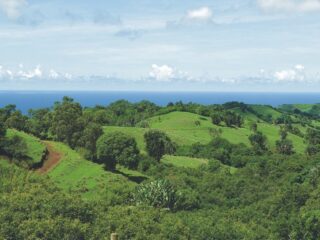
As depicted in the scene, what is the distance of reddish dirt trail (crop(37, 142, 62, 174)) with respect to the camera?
9712cm

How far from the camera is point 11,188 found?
7188cm

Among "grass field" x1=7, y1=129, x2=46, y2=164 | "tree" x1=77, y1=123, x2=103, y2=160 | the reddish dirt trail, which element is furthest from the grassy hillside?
"grass field" x1=7, y1=129, x2=46, y2=164

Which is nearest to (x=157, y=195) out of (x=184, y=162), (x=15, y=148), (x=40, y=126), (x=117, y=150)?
(x=117, y=150)

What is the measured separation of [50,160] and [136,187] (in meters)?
24.7

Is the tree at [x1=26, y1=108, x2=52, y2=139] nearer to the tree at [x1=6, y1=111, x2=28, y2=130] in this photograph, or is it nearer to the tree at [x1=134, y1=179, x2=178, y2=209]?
the tree at [x1=6, y1=111, x2=28, y2=130]

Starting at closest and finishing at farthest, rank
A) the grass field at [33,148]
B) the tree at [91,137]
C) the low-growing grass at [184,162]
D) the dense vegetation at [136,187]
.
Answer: the dense vegetation at [136,187] < the grass field at [33,148] < the tree at [91,137] < the low-growing grass at [184,162]

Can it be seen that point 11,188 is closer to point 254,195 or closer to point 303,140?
point 254,195

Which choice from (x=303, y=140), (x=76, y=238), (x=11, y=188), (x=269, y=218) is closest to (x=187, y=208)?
(x=269, y=218)

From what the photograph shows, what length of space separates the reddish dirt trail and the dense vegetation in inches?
35.7

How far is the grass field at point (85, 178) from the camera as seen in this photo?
3324 inches

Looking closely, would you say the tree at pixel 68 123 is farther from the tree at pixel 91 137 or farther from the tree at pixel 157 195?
the tree at pixel 157 195

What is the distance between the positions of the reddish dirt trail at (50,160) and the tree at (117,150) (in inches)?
326

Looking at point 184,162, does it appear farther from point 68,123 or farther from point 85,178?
point 85,178

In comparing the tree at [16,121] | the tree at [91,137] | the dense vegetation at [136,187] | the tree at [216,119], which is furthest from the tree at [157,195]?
the tree at [216,119]
